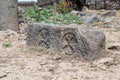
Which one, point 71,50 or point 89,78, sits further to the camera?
point 71,50

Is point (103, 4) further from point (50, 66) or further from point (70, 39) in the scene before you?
point (50, 66)

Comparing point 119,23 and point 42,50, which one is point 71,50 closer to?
point 42,50

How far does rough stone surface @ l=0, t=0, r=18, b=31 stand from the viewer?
6.31 meters

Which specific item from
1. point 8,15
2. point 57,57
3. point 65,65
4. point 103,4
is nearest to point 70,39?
point 57,57

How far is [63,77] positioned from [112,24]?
466cm

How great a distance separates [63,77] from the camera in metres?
3.55

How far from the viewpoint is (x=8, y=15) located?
639 cm

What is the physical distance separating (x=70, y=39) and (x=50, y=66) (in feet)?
1.75

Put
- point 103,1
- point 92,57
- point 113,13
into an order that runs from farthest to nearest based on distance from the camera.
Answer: point 103,1 < point 113,13 < point 92,57

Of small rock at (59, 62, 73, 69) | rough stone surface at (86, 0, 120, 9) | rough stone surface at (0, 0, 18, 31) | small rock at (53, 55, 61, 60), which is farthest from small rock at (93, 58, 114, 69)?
rough stone surface at (86, 0, 120, 9)

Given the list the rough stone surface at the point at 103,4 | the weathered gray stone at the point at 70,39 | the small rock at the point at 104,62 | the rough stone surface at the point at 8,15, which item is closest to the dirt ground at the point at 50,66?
the small rock at the point at 104,62

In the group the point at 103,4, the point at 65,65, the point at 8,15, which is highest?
the point at 8,15

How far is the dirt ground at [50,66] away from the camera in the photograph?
359 centimetres

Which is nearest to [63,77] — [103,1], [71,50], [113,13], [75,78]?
[75,78]
